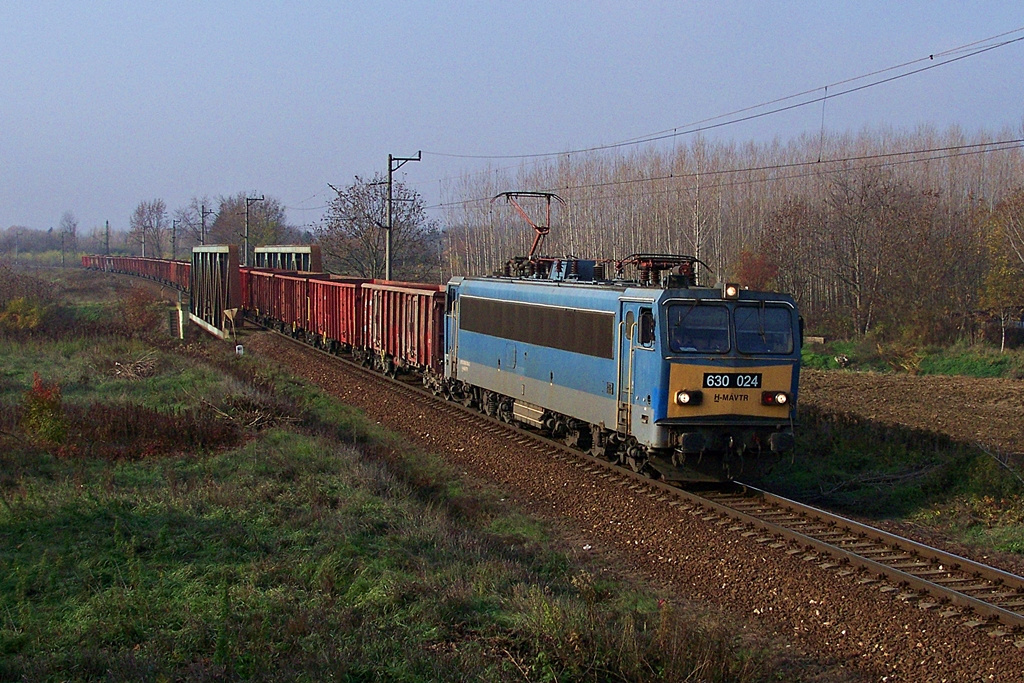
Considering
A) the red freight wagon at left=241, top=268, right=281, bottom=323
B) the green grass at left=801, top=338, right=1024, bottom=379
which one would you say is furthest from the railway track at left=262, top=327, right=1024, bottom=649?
the red freight wagon at left=241, top=268, right=281, bottom=323

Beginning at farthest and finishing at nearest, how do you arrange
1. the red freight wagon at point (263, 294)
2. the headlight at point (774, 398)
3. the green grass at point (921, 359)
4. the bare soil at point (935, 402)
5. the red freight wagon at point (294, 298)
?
the red freight wagon at point (263, 294)
the red freight wagon at point (294, 298)
the green grass at point (921, 359)
the bare soil at point (935, 402)
the headlight at point (774, 398)

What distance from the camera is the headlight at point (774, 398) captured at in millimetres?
11703

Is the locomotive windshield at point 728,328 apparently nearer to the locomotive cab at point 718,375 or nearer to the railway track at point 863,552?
the locomotive cab at point 718,375

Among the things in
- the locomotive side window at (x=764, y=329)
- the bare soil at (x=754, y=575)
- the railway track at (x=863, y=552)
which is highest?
the locomotive side window at (x=764, y=329)

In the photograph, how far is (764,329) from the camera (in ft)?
38.9

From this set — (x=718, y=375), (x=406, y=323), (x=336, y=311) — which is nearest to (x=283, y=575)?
(x=718, y=375)

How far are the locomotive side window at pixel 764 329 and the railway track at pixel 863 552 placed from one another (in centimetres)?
Result: 194

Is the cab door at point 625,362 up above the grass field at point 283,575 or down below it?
above

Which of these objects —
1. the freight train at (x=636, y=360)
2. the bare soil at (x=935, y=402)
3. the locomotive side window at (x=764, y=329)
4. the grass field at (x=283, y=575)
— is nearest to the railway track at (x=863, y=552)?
the freight train at (x=636, y=360)

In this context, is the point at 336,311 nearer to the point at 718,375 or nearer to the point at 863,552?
the point at 718,375

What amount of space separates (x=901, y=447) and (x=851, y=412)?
13.3 feet

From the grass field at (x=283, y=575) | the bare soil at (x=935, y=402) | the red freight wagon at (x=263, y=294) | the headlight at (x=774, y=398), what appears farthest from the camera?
the red freight wagon at (x=263, y=294)

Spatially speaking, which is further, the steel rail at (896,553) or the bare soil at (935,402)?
the bare soil at (935,402)

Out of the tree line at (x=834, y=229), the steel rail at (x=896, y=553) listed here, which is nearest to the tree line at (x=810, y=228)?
the tree line at (x=834, y=229)
